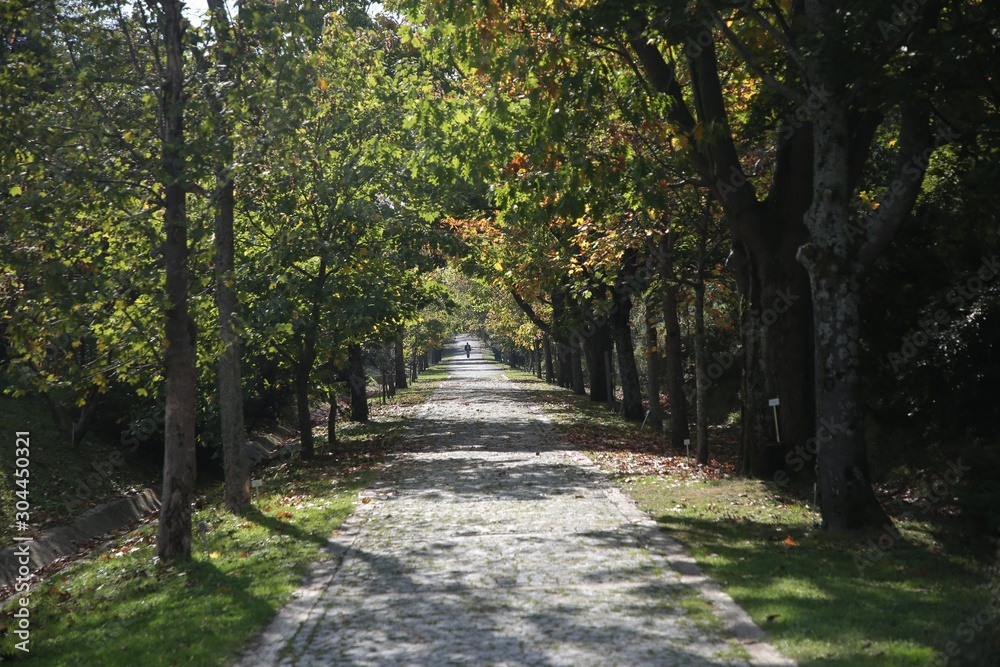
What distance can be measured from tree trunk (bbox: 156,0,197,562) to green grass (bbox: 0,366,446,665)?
1.62 ft

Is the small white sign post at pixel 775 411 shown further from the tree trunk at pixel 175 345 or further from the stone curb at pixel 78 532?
the stone curb at pixel 78 532

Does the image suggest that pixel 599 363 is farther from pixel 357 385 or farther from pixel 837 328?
pixel 837 328

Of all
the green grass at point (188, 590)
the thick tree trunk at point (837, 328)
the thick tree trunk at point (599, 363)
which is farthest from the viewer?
the thick tree trunk at point (599, 363)

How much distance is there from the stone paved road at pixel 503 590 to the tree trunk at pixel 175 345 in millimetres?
1774

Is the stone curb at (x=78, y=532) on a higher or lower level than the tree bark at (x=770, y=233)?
lower

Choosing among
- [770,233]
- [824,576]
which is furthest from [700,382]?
[824,576]

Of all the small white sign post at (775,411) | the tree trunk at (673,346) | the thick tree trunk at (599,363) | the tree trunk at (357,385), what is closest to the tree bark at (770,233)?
the small white sign post at (775,411)

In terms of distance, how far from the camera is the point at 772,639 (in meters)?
7.04

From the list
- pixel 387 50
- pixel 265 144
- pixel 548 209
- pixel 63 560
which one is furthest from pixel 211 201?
pixel 387 50

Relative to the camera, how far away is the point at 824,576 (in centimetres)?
884

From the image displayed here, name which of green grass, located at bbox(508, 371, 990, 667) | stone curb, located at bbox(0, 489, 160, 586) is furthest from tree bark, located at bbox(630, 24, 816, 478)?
stone curb, located at bbox(0, 489, 160, 586)

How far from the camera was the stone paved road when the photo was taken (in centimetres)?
697

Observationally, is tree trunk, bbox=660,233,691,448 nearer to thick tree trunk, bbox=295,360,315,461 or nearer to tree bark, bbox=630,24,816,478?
tree bark, bbox=630,24,816,478

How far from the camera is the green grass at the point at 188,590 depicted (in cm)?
743
